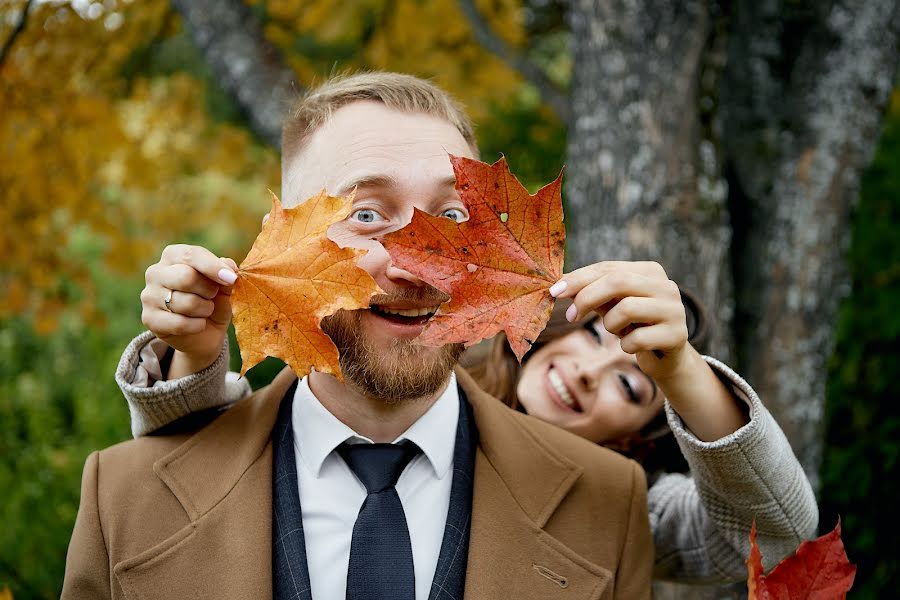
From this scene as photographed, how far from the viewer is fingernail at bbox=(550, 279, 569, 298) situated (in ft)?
4.77

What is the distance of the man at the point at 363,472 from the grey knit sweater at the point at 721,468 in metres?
0.06

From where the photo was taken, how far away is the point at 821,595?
1.27 metres

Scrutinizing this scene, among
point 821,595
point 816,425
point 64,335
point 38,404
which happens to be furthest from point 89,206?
point 821,595

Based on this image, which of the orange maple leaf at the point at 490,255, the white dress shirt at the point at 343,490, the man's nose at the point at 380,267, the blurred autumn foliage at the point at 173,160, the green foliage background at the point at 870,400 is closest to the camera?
the orange maple leaf at the point at 490,255

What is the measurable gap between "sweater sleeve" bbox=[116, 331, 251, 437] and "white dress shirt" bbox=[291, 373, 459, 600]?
212 mm

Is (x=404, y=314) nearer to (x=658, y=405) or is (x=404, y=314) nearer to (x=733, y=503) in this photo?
(x=733, y=503)

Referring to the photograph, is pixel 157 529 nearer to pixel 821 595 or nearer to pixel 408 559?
pixel 408 559

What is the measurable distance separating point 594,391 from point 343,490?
0.89 meters

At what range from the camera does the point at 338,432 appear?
1814mm

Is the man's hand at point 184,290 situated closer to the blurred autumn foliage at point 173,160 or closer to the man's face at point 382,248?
the man's face at point 382,248

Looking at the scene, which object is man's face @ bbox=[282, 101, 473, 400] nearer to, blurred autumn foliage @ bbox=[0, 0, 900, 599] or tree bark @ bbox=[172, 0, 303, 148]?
tree bark @ bbox=[172, 0, 303, 148]

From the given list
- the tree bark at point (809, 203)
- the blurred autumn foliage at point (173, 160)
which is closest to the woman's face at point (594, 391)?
the tree bark at point (809, 203)

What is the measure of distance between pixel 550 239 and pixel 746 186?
211 cm

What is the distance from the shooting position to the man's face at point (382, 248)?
64.8 inches
